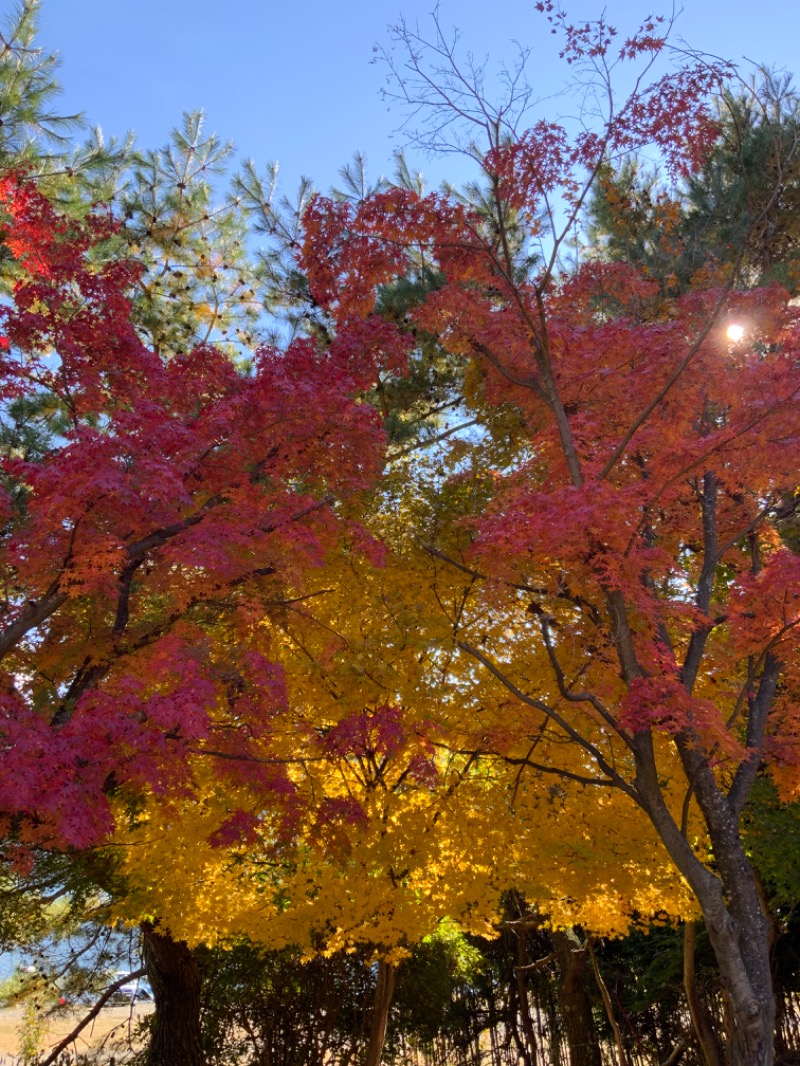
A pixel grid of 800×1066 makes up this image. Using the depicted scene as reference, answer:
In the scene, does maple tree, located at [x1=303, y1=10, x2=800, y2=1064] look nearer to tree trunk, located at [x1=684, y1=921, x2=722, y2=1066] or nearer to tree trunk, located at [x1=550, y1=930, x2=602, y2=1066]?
tree trunk, located at [x1=684, y1=921, x2=722, y2=1066]

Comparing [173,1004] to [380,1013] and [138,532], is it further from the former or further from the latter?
[138,532]

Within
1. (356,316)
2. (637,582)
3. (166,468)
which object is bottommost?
(637,582)

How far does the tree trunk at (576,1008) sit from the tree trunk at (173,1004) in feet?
16.0

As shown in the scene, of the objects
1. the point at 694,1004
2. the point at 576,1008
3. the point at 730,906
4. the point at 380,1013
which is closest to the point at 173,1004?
the point at 380,1013

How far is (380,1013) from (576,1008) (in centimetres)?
382

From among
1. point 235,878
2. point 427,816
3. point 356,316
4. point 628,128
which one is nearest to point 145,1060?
point 235,878

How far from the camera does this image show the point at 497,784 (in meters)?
8.56

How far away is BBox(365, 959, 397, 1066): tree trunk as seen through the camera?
9070 mm

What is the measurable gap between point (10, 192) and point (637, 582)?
18.3 feet

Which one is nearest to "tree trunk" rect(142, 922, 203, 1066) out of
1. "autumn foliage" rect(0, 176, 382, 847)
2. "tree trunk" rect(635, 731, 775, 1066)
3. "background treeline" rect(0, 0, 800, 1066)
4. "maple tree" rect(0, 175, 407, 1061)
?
"background treeline" rect(0, 0, 800, 1066)

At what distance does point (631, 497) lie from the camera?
5992mm

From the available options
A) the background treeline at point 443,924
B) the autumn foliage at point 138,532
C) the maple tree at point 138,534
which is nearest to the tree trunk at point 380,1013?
the background treeline at point 443,924

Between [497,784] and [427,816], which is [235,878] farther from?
[497,784]

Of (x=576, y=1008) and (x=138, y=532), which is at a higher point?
(x=138, y=532)
